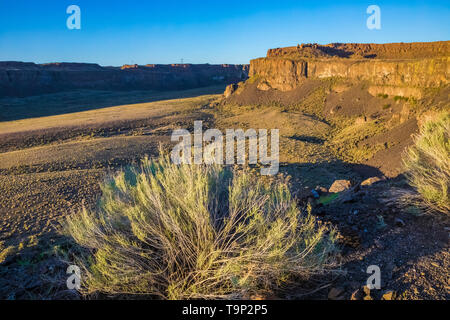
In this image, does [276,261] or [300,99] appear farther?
[300,99]

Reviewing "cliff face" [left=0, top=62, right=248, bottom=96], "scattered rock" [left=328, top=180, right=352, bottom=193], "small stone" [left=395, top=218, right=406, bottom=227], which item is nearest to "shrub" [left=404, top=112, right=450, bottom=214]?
"small stone" [left=395, top=218, right=406, bottom=227]

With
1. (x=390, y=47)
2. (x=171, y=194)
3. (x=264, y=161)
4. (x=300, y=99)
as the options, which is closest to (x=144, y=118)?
(x=300, y=99)

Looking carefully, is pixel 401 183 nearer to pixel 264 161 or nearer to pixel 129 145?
pixel 264 161

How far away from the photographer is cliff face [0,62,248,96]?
56906mm

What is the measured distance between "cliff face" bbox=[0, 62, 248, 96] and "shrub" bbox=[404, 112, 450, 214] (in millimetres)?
66740

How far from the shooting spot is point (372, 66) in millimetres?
23422

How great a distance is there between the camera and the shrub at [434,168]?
16.1 ft

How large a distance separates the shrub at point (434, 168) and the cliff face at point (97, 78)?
6674 centimetres

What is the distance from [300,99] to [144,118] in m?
16.8

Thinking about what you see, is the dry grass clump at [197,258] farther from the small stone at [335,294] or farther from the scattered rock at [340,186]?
the scattered rock at [340,186]

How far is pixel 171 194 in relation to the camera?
3.70 m

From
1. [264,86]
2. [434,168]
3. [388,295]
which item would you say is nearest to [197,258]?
[388,295]

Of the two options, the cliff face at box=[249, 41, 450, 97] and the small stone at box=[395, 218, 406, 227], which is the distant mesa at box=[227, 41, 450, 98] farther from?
the small stone at box=[395, 218, 406, 227]
